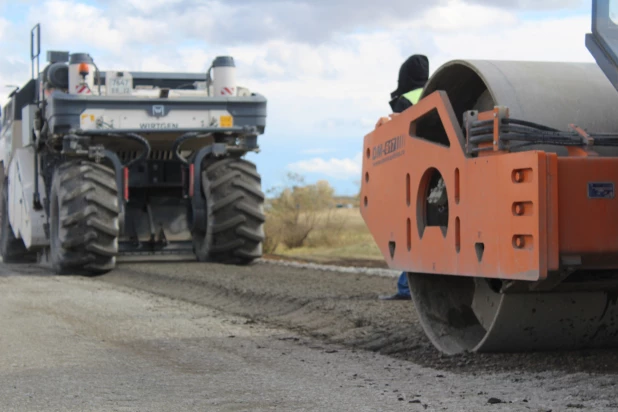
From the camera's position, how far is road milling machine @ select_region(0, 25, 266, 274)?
1255 centimetres

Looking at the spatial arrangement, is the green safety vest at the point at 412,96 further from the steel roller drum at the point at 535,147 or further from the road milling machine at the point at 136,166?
the road milling machine at the point at 136,166

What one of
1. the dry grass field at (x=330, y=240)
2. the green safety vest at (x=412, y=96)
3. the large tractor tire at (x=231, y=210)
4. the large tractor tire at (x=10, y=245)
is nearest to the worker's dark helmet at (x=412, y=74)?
the green safety vest at (x=412, y=96)

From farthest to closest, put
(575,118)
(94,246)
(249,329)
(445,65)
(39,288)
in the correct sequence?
(94,246) < (39,288) < (249,329) < (445,65) < (575,118)

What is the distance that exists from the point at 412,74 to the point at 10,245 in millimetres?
10709

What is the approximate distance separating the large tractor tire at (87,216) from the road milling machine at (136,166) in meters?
0.01

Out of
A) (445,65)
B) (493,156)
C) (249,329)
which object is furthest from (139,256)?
(493,156)

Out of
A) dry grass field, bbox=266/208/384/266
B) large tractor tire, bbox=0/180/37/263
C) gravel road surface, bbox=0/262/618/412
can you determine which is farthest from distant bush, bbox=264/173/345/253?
gravel road surface, bbox=0/262/618/412

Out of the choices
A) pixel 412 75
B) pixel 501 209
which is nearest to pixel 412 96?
pixel 412 75

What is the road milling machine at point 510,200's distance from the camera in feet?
15.0

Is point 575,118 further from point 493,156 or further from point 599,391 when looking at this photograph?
point 599,391

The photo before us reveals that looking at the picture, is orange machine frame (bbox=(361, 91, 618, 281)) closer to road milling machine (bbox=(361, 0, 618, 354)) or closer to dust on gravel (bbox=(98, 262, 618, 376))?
road milling machine (bbox=(361, 0, 618, 354))

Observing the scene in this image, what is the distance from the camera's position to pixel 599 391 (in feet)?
15.1

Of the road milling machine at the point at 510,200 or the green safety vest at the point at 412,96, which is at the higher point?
the green safety vest at the point at 412,96

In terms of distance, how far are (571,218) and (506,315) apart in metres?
0.98
